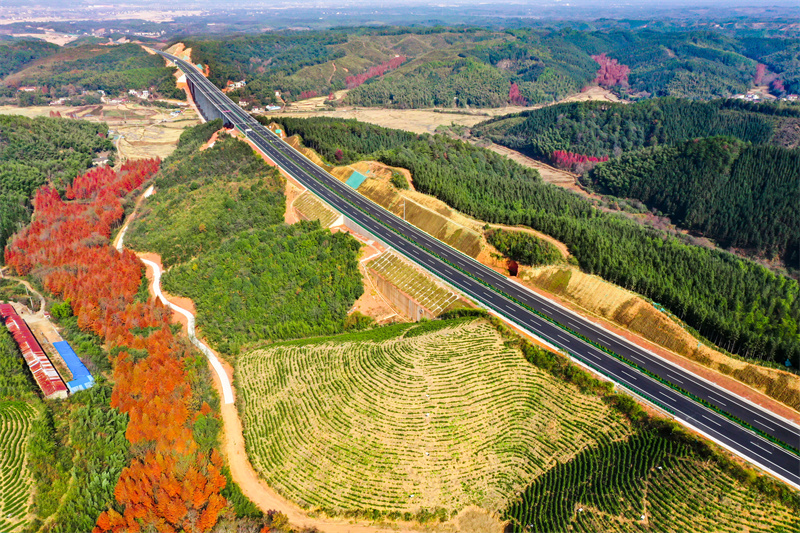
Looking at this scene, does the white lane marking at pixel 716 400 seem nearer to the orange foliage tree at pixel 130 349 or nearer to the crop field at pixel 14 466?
the orange foliage tree at pixel 130 349

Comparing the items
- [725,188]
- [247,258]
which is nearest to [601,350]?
[247,258]

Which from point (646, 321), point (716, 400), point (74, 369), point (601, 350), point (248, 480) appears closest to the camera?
point (716, 400)

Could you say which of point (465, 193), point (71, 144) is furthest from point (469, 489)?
point (71, 144)

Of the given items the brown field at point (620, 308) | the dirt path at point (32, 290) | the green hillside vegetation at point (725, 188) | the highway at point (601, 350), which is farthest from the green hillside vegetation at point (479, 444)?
the green hillside vegetation at point (725, 188)

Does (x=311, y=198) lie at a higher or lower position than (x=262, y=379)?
higher

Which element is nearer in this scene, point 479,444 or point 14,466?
point 479,444

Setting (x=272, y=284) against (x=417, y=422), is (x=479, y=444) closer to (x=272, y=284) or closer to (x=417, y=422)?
(x=417, y=422)

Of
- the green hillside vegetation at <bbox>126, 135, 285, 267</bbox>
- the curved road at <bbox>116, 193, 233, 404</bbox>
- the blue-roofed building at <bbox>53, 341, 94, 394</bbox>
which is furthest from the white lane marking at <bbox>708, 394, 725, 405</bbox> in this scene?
the green hillside vegetation at <bbox>126, 135, 285, 267</bbox>

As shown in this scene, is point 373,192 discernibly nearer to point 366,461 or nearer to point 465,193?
point 465,193
